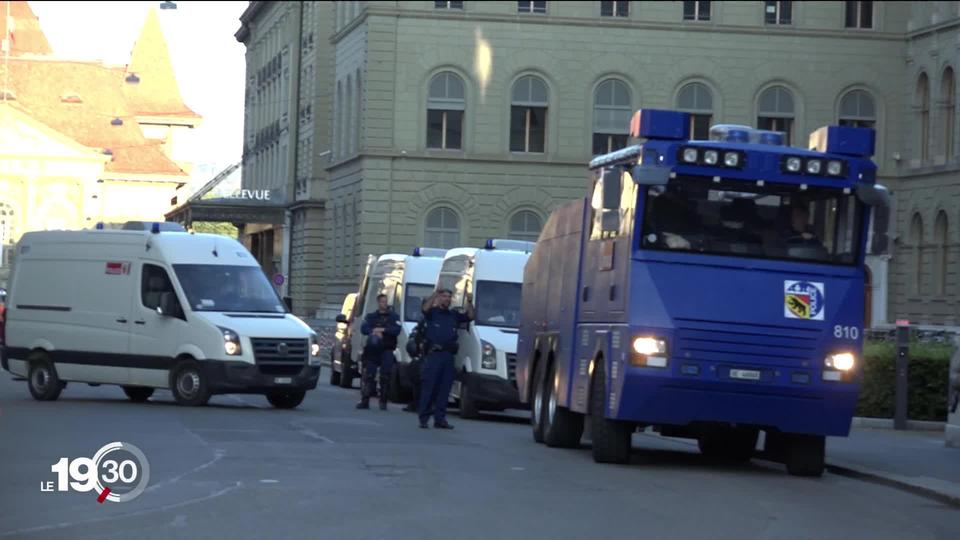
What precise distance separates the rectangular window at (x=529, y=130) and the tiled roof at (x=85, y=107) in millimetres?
Result: 88263

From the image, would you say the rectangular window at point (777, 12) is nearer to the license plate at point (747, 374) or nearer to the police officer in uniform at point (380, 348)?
the police officer in uniform at point (380, 348)

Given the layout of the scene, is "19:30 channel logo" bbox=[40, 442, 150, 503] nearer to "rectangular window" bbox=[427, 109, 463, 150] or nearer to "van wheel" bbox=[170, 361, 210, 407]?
"van wheel" bbox=[170, 361, 210, 407]

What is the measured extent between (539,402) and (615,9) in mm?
46143

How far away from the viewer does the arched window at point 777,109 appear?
67938mm

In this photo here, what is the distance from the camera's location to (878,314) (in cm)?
6475

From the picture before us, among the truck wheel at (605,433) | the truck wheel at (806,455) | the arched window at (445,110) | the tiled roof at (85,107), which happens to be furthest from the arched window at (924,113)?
the tiled roof at (85,107)

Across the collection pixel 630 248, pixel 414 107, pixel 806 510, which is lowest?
pixel 806 510

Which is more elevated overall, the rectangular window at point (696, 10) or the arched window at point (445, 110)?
the rectangular window at point (696, 10)

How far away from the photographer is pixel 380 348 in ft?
98.7

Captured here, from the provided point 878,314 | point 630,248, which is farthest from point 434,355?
point 878,314

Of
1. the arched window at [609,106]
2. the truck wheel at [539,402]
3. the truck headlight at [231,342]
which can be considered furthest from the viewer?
the arched window at [609,106]

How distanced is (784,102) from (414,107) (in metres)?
12.4

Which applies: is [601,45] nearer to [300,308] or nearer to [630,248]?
[300,308]

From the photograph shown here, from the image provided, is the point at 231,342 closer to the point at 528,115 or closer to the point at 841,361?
the point at 841,361
